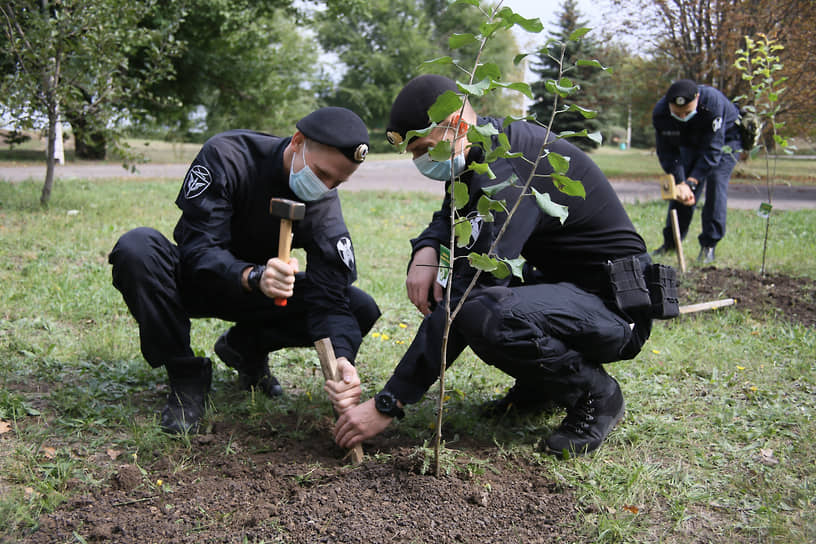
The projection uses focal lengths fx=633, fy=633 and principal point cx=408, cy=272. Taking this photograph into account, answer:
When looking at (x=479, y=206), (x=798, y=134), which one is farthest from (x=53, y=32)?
(x=798, y=134)

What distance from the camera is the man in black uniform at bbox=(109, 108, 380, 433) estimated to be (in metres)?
2.54

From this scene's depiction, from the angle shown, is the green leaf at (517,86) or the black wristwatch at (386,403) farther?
the black wristwatch at (386,403)

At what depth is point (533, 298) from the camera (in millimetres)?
2344

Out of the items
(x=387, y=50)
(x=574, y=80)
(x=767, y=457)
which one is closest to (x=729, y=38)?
(x=574, y=80)

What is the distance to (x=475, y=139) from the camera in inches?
69.9

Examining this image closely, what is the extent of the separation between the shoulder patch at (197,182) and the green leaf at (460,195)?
1219 millimetres

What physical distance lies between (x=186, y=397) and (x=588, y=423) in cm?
166

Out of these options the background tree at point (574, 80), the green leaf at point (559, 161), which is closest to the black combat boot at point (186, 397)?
the green leaf at point (559, 161)

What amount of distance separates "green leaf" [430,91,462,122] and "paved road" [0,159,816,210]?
982 cm

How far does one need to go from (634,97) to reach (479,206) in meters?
19.5

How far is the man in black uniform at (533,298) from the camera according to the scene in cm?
224

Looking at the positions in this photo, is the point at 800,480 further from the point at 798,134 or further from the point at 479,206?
the point at 798,134

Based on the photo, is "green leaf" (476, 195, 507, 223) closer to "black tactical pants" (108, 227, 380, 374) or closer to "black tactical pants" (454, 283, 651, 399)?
"black tactical pants" (454, 283, 651, 399)

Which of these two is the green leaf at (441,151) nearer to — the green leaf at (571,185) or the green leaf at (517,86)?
the green leaf at (517,86)
